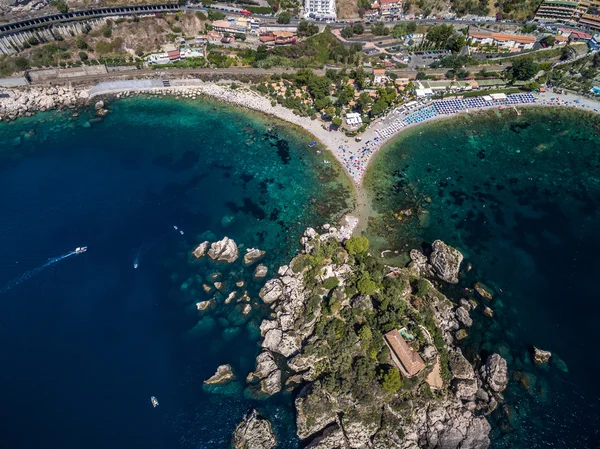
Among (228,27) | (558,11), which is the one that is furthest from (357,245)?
(558,11)

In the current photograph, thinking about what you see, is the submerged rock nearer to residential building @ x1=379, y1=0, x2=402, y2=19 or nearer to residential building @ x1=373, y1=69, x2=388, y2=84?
residential building @ x1=373, y1=69, x2=388, y2=84

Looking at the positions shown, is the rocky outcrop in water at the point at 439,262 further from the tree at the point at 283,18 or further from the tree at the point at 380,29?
the tree at the point at 283,18

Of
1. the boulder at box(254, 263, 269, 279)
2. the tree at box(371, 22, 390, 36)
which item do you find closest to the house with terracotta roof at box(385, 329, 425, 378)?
the boulder at box(254, 263, 269, 279)

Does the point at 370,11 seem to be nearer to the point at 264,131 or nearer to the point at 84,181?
the point at 264,131

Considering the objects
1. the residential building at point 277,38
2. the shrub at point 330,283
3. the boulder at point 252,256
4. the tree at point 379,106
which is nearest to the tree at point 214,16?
the residential building at point 277,38

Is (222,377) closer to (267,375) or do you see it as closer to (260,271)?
(267,375)
